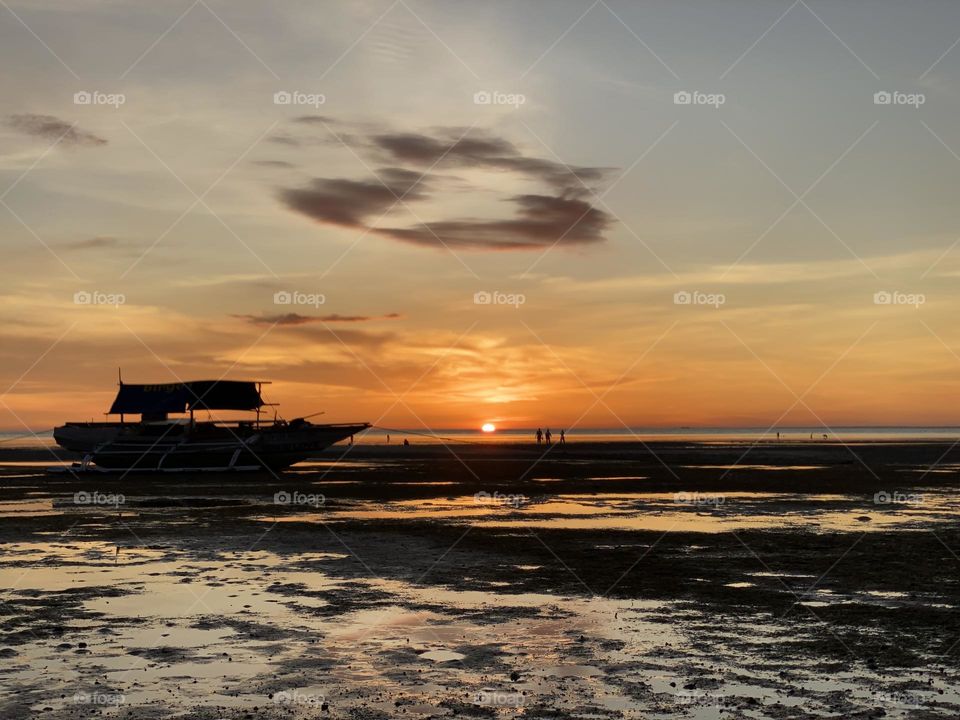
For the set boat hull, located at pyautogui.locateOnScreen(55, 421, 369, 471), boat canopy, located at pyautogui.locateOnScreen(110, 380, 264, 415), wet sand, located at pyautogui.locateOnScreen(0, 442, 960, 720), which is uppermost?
boat canopy, located at pyautogui.locateOnScreen(110, 380, 264, 415)

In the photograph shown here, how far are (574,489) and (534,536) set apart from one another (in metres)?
19.0

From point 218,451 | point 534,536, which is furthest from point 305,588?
point 218,451

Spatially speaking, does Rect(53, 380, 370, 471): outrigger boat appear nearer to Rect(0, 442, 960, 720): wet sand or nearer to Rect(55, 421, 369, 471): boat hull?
Rect(55, 421, 369, 471): boat hull

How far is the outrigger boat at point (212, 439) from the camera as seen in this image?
A: 196ft

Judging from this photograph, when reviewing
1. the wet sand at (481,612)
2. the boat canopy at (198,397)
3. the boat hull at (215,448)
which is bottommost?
the wet sand at (481,612)

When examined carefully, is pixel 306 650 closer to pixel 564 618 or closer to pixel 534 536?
pixel 564 618

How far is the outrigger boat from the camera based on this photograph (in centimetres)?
5978

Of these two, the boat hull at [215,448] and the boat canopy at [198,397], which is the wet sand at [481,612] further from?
the boat canopy at [198,397]

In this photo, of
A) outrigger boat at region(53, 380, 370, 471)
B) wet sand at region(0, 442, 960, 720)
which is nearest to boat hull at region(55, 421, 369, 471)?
outrigger boat at region(53, 380, 370, 471)

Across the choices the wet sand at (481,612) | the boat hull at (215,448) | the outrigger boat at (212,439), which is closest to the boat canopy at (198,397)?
the outrigger boat at (212,439)

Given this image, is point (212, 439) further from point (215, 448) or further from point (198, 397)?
point (198, 397)

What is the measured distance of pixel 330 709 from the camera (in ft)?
32.4

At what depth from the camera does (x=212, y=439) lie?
61.0m

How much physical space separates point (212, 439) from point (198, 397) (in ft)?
28.4
